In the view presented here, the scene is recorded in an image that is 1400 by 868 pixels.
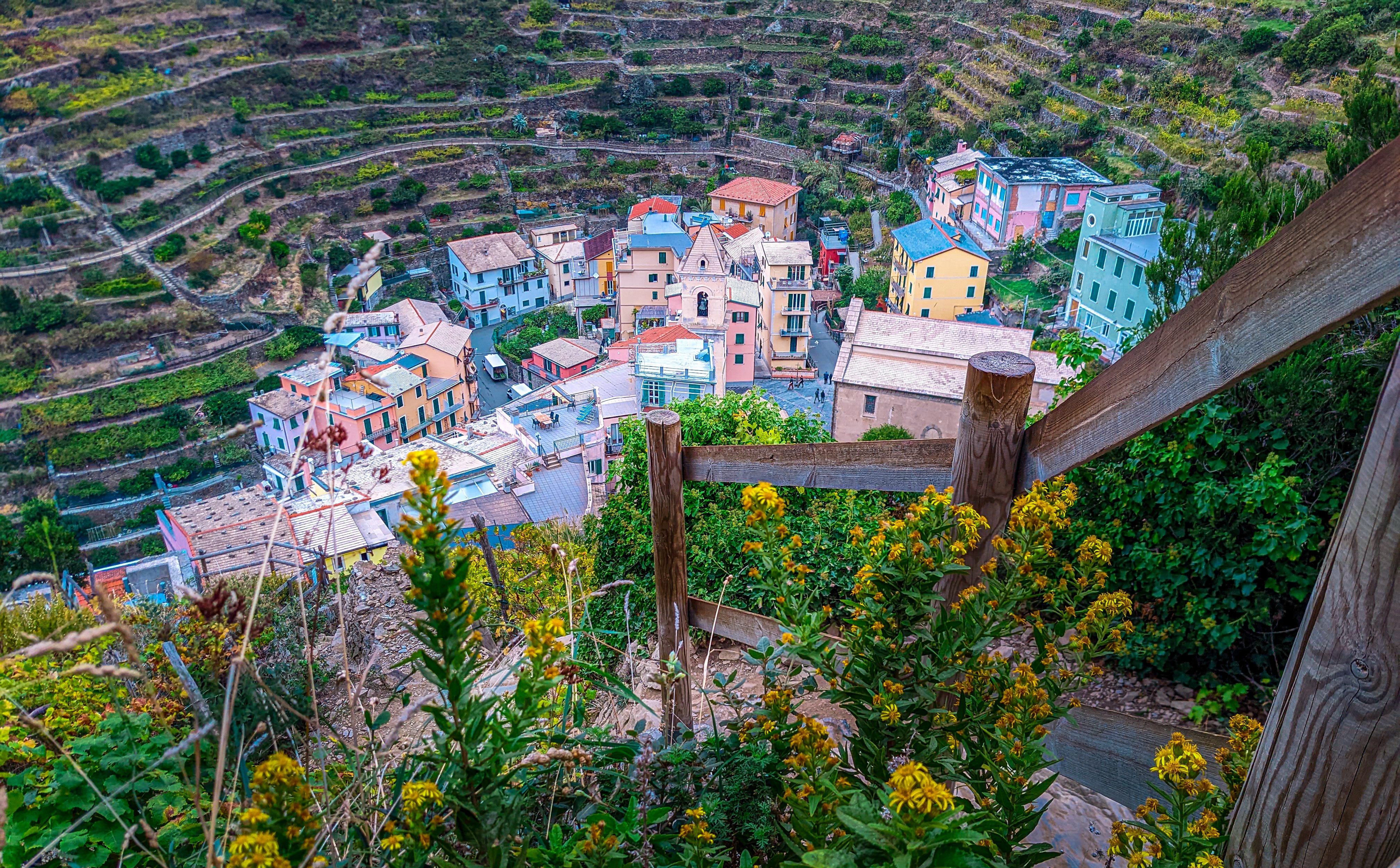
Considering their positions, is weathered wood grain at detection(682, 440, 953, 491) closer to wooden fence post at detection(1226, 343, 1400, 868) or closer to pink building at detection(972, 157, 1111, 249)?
wooden fence post at detection(1226, 343, 1400, 868)

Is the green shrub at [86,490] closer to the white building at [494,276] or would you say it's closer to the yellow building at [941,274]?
the white building at [494,276]

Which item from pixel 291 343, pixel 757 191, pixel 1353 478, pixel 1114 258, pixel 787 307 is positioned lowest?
pixel 291 343

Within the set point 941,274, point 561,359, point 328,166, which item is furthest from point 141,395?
point 941,274

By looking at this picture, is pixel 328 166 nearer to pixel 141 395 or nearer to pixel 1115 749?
pixel 141 395

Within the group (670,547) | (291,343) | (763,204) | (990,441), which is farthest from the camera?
(763,204)

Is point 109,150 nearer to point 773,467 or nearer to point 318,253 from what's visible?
point 318,253

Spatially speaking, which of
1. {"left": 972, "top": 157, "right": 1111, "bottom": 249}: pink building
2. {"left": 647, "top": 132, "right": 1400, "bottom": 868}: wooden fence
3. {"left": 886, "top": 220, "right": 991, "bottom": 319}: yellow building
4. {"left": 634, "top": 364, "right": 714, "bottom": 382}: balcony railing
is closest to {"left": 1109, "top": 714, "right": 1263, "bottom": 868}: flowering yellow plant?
{"left": 647, "top": 132, "right": 1400, "bottom": 868}: wooden fence

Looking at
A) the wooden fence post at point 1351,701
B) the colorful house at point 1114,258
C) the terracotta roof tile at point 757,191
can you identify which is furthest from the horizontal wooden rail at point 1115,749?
the terracotta roof tile at point 757,191
